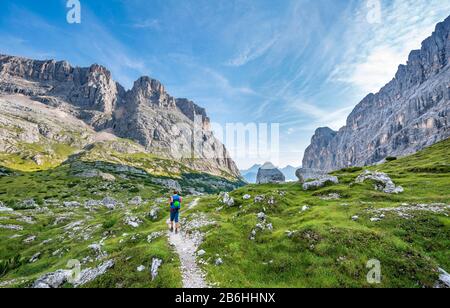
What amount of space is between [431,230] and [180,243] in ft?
79.1

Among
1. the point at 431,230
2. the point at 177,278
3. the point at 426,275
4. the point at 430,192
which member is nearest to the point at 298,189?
the point at 430,192

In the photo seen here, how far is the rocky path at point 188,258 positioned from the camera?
52.5ft

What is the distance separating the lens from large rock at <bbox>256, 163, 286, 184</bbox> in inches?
3721

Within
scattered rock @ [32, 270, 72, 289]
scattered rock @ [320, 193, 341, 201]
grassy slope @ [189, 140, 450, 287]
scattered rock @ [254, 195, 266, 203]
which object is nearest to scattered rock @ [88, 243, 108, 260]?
scattered rock @ [32, 270, 72, 289]

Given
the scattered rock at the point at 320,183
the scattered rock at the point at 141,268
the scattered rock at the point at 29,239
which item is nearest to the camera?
the scattered rock at the point at 141,268

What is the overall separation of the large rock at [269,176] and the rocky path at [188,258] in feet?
177

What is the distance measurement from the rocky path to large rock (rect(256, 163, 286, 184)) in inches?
2127

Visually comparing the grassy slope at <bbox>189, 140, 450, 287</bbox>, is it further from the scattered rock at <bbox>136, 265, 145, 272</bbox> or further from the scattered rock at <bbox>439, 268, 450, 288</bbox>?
the scattered rock at <bbox>136, 265, 145, 272</bbox>

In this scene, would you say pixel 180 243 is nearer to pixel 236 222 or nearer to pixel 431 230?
pixel 236 222

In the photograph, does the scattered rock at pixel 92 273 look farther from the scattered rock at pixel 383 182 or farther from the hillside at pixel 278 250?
the scattered rock at pixel 383 182

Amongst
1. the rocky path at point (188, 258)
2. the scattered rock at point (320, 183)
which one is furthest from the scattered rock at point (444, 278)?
the scattered rock at point (320, 183)

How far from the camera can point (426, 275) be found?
48.3ft

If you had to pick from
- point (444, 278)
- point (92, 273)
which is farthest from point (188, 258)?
point (444, 278)

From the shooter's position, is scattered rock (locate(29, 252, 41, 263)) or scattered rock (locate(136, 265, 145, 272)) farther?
scattered rock (locate(29, 252, 41, 263))
